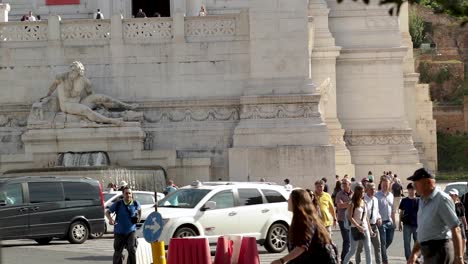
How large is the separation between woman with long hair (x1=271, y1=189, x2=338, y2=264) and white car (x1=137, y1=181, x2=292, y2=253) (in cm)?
1142

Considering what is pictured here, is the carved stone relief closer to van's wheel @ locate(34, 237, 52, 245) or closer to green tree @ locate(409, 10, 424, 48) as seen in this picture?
van's wheel @ locate(34, 237, 52, 245)

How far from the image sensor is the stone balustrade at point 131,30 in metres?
39.2

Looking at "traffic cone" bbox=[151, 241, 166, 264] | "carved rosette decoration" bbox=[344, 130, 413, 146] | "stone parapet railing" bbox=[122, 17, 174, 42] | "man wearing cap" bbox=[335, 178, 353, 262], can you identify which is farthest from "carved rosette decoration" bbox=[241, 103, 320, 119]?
"traffic cone" bbox=[151, 241, 166, 264]

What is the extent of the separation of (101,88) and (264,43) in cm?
507

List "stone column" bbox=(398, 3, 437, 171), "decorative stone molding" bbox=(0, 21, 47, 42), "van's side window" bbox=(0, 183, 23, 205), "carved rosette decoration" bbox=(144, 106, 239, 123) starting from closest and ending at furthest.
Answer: "van's side window" bbox=(0, 183, 23, 205), "carved rosette decoration" bbox=(144, 106, 239, 123), "decorative stone molding" bbox=(0, 21, 47, 42), "stone column" bbox=(398, 3, 437, 171)

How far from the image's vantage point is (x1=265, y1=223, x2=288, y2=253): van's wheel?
2612 cm

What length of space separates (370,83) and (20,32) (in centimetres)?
1408

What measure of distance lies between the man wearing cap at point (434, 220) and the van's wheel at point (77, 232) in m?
17.0

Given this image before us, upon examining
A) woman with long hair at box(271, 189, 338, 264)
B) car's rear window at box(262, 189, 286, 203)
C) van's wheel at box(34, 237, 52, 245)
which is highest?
woman with long hair at box(271, 189, 338, 264)

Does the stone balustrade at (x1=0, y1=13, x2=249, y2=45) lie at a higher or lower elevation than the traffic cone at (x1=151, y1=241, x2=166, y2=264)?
higher

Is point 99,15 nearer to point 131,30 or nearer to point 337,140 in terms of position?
point 131,30

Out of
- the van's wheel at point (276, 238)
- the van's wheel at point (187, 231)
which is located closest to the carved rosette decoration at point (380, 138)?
the van's wheel at point (276, 238)

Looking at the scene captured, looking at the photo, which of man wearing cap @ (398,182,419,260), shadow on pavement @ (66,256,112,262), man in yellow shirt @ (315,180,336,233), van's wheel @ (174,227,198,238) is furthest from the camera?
van's wheel @ (174,227,198,238)

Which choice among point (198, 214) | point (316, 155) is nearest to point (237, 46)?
point (316, 155)
